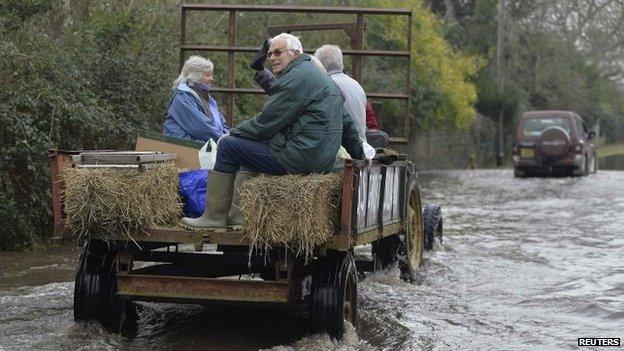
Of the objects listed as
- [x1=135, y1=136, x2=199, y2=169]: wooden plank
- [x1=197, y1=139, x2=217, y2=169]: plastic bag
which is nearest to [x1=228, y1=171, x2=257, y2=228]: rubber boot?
[x1=197, y1=139, x2=217, y2=169]: plastic bag

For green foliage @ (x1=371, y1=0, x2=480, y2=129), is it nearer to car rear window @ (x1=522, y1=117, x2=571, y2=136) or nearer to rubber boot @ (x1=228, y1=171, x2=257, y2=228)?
car rear window @ (x1=522, y1=117, x2=571, y2=136)

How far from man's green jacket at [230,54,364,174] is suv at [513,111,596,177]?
1042 inches

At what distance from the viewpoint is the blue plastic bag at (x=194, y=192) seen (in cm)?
892

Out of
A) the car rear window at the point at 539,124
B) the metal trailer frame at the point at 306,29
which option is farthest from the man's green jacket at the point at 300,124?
the car rear window at the point at 539,124

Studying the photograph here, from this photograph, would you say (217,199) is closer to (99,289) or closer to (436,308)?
(99,289)

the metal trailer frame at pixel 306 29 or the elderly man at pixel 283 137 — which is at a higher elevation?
the metal trailer frame at pixel 306 29

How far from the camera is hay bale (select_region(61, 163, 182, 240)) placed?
813 centimetres

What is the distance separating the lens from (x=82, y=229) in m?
8.20

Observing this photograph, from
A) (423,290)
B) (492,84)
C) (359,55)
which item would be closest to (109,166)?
(423,290)

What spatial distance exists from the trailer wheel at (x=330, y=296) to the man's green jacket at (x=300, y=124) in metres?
0.72

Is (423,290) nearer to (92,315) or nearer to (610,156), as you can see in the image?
(92,315)

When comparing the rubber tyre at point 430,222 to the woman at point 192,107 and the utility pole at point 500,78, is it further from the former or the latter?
the utility pole at point 500,78

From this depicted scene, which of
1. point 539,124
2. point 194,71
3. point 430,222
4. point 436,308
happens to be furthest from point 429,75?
point 194,71

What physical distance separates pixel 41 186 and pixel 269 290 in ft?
22.1
